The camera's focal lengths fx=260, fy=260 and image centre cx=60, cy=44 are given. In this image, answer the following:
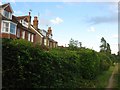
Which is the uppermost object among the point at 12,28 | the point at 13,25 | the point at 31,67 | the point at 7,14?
the point at 7,14

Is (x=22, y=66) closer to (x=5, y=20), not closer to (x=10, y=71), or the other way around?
(x=10, y=71)

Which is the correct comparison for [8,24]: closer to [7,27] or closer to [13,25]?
[7,27]

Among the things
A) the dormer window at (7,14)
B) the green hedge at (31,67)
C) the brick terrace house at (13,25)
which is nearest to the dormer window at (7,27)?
the brick terrace house at (13,25)

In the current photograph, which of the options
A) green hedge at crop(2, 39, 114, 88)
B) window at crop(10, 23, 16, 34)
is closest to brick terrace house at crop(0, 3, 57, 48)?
window at crop(10, 23, 16, 34)

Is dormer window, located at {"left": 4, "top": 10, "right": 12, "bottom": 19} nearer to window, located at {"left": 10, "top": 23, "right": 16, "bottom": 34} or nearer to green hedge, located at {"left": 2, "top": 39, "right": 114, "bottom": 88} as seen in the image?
window, located at {"left": 10, "top": 23, "right": 16, "bottom": 34}

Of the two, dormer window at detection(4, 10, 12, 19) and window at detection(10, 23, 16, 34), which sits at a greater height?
dormer window at detection(4, 10, 12, 19)

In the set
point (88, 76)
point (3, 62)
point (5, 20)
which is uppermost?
point (5, 20)

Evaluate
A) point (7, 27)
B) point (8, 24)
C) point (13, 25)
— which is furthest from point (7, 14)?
point (7, 27)

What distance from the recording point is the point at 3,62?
9094 millimetres

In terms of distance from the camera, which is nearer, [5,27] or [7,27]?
[5,27]

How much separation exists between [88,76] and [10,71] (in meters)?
12.7

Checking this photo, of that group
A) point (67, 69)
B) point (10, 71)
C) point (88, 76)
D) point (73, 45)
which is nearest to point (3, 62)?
point (10, 71)

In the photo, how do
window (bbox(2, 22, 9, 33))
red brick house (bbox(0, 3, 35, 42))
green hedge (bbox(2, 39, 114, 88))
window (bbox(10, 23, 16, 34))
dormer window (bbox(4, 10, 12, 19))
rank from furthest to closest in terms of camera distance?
1. window (bbox(10, 23, 16, 34))
2. dormer window (bbox(4, 10, 12, 19))
3. window (bbox(2, 22, 9, 33))
4. red brick house (bbox(0, 3, 35, 42))
5. green hedge (bbox(2, 39, 114, 88))

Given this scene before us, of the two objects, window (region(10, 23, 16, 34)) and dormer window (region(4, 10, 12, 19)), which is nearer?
dormer window (region(4, 10, 12, 19))
